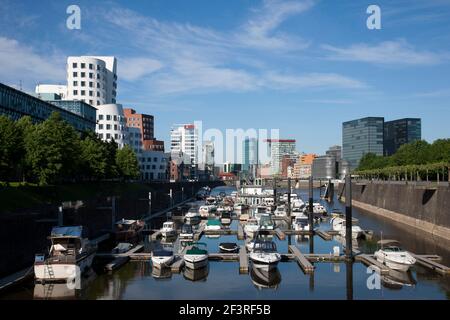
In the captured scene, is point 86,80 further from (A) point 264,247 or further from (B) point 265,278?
(B) point 265,278

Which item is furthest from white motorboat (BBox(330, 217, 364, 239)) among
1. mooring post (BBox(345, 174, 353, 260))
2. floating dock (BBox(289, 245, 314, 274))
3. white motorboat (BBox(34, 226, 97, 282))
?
white motorboat (BBox(34, 226, 97, 282))

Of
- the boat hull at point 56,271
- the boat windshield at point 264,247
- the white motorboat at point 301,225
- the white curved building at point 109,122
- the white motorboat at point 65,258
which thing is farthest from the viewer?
the white curved building at point 109,122

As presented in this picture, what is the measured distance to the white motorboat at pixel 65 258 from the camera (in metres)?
35.4

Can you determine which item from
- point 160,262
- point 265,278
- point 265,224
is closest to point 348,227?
point 265,278

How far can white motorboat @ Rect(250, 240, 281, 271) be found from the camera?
4091 cm

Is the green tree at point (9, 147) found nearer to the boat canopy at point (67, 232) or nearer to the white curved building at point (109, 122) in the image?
the boat canopy at point (67, 232)

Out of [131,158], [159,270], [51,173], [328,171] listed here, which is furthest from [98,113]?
[159,270]

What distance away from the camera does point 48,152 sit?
67062 millimetres

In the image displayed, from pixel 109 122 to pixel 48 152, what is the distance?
89142 mm

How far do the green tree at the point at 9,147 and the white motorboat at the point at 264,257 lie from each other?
34.5m

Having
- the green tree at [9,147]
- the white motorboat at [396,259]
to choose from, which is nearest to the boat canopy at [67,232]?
the green tree at [9,147]

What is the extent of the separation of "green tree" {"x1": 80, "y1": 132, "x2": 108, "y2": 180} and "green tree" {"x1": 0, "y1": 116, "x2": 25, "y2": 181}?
23915 millimetres

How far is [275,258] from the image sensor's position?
41.5 meters
